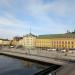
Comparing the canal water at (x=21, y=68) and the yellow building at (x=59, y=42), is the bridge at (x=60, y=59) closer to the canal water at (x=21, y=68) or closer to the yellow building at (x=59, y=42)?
the canal water at (x=21, y=68)

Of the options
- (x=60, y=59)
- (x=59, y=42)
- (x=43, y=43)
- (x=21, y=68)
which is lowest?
(x=21, y=68)

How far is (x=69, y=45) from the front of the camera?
12875 centimetres

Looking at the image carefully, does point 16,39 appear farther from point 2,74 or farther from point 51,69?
point 51,69

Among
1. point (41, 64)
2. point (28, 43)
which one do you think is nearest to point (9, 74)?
point (41, 64)

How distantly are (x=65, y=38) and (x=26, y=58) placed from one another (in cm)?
7975

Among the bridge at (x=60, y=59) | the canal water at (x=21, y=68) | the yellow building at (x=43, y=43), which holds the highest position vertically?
the yellow building at (x=43, y=43)

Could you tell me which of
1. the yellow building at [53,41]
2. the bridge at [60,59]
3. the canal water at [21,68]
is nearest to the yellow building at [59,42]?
the yellow building at [53,41]

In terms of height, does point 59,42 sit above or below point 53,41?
below

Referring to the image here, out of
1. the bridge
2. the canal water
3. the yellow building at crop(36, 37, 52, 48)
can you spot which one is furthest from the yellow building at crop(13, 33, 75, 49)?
the canal water

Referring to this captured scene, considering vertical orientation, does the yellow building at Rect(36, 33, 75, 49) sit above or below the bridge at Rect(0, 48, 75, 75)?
above

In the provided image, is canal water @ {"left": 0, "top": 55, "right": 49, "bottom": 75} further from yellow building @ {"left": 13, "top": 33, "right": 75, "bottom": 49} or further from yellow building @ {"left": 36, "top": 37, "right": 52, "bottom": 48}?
yellow building @ {"left": 36, "top": 37, "right": 52, "bottom": 48}

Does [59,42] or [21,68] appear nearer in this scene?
[21,68]

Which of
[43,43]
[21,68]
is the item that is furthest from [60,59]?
[43,43]

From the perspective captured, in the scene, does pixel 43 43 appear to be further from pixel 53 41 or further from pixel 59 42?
pixel 59 42
